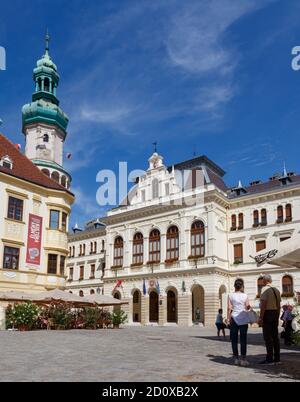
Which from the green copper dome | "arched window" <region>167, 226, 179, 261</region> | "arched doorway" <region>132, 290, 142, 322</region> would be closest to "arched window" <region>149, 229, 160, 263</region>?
"arched window" <region>167, 226, 179, 261</region>

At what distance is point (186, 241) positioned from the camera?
42.2 meters

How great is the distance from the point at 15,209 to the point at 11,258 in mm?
3287

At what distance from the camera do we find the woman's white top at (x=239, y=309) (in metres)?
9.29

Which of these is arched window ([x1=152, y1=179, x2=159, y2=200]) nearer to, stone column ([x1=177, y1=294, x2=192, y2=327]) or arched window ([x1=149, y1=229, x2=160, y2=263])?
arched window ([x1=149, y1=229, x2=160, y2=263])

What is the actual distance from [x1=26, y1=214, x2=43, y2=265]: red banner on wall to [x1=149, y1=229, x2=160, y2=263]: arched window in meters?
16.5

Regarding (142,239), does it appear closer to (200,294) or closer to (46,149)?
(200,294)

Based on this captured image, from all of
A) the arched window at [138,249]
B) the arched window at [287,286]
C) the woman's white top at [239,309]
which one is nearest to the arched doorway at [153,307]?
the arched window at [138,249]

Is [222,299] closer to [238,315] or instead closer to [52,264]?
[52,264]

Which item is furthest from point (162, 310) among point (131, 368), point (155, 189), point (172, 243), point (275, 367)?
point (131, 368)

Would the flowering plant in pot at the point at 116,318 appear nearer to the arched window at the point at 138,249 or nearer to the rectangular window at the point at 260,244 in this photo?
the arched window at the point at 138,249

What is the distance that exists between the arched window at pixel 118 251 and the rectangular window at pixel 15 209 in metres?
19.3

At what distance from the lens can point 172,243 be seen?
143 feet

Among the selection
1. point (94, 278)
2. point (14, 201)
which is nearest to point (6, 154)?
point (14, 201)

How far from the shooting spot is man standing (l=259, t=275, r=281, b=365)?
9.23m
